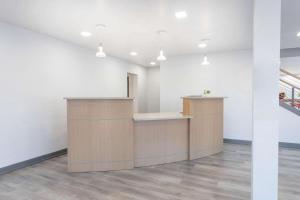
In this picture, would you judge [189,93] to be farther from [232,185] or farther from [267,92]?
[267,92]

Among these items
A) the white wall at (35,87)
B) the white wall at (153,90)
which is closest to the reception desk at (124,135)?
the white wall at (35,87)

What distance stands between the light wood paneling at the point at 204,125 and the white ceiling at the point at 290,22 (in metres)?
1.97

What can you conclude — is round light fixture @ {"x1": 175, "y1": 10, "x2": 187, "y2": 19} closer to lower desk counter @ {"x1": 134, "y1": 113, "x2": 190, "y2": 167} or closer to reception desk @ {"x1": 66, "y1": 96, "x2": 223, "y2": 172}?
reception desk @ {"x1": 66, "y1": 96, "x2": 223, "y2": 172}

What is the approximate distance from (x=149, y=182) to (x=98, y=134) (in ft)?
4.11

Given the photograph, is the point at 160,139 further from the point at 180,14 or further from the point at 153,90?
the point at 153,90

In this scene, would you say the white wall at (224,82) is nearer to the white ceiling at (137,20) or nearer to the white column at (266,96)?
the white ceiling at (137,20)

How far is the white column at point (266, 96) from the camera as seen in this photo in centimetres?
200

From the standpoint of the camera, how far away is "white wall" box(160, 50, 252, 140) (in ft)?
18.2

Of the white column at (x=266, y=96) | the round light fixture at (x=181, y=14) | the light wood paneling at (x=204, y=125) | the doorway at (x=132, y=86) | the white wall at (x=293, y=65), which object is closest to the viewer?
the white column at (x=266, y=96)

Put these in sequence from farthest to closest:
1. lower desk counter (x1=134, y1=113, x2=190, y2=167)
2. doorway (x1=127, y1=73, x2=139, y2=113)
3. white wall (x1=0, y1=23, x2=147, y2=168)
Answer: doorway (x1=127, y1=73, x2=139, y2=113)
lower desk counter (x1=134, y1=113, x2=190, y2=167)
white wall (x1=0, y1=23, x2=147, y2=168)

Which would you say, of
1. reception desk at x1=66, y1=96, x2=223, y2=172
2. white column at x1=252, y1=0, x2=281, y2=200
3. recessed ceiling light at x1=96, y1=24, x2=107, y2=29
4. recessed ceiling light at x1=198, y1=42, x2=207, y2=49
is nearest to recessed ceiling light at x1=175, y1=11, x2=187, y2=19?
white column at x1=252, y1=0, x2=281, y2=200

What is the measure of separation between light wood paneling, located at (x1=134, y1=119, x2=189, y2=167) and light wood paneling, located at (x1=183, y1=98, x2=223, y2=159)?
0.19m

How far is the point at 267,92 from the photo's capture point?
201cm

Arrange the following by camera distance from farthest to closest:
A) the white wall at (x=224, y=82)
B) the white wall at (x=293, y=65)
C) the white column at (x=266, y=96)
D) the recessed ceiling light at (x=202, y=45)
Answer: the white wall at (x=293, y=65), the white wall at (x=224, y=82), the recessed ceiling light at (x=202, y=45), the white column at (x=266, y=96)
